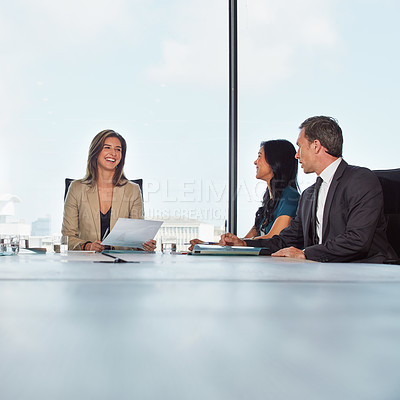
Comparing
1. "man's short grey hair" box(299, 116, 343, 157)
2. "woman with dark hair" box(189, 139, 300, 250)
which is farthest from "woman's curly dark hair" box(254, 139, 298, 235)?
"man's short grey hair" box(299, 116, 343, 157)

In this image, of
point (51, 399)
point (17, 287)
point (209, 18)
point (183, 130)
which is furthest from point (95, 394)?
point (209, 18)

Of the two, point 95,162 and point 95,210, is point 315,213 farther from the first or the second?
point 95,162

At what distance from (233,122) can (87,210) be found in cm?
178

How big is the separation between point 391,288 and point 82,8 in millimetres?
4774

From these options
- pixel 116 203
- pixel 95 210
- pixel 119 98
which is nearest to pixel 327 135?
pixel 116 203

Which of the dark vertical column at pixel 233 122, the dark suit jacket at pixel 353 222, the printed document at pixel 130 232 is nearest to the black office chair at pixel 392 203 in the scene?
the dark suit jacket at pixel 353 222

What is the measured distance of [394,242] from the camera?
96.3 inches

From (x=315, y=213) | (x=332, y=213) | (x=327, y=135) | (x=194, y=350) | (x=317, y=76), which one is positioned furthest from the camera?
(x=317, y=76)

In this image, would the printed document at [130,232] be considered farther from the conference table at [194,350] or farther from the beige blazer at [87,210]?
the conference table at [194,350]

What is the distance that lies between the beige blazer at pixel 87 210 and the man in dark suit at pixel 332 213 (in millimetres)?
1052

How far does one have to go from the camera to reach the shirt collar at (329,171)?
97.6 inches

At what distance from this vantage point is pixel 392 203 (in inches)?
94.7

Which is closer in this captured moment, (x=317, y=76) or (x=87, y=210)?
(x=87, y=210)

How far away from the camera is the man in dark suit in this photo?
2.13 m
